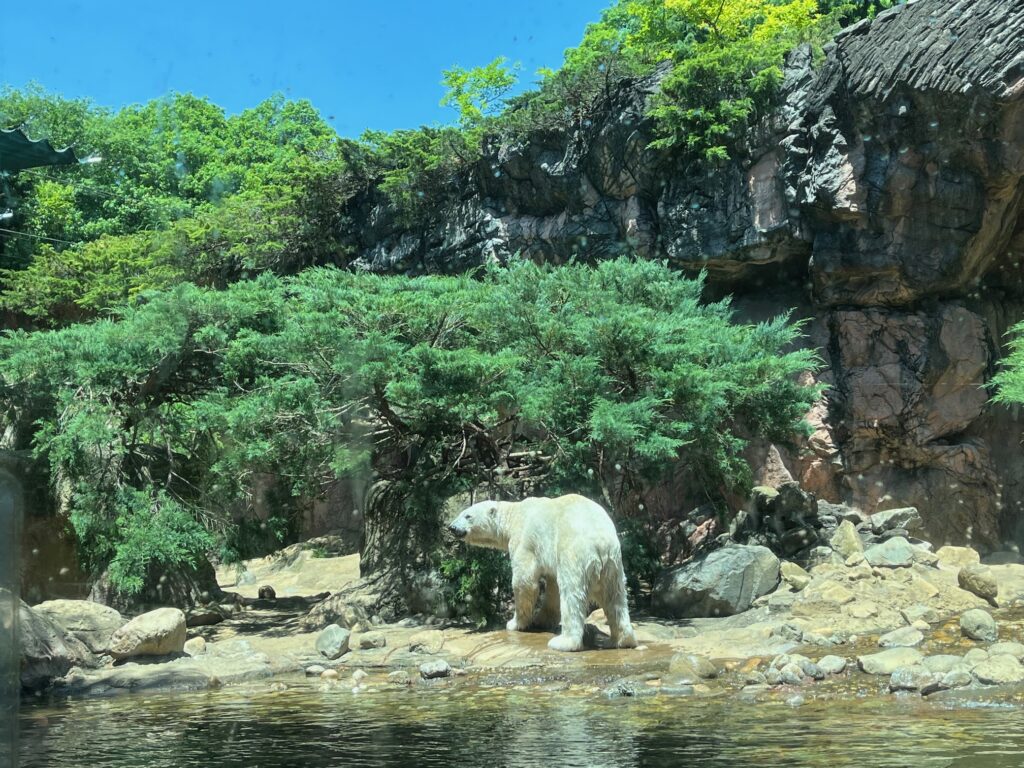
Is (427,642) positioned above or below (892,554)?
below

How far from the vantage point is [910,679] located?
24.3 feet

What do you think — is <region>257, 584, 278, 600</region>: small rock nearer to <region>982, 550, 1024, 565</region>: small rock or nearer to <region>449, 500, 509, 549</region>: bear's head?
<region>449, 500, 509, 549</region>: bear's head

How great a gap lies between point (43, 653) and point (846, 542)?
9.27m

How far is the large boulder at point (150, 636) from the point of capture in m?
9.82

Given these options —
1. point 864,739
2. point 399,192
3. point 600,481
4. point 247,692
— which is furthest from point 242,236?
point 864,739

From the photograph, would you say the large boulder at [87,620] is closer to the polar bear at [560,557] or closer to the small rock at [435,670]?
the small rock at [435,670]

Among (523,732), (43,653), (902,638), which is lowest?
(523,732)

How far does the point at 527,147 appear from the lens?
66.4ft

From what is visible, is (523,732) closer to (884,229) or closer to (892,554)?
(892,554)

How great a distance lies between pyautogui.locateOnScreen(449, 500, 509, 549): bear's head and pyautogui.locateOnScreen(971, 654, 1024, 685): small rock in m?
4.69

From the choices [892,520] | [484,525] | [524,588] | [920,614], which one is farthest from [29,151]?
[892,520]

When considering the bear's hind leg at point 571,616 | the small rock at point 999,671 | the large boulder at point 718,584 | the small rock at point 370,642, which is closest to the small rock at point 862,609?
the large boulder at point 718,584

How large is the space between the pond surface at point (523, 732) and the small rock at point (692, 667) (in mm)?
602

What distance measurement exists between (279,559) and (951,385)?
43.5ft
